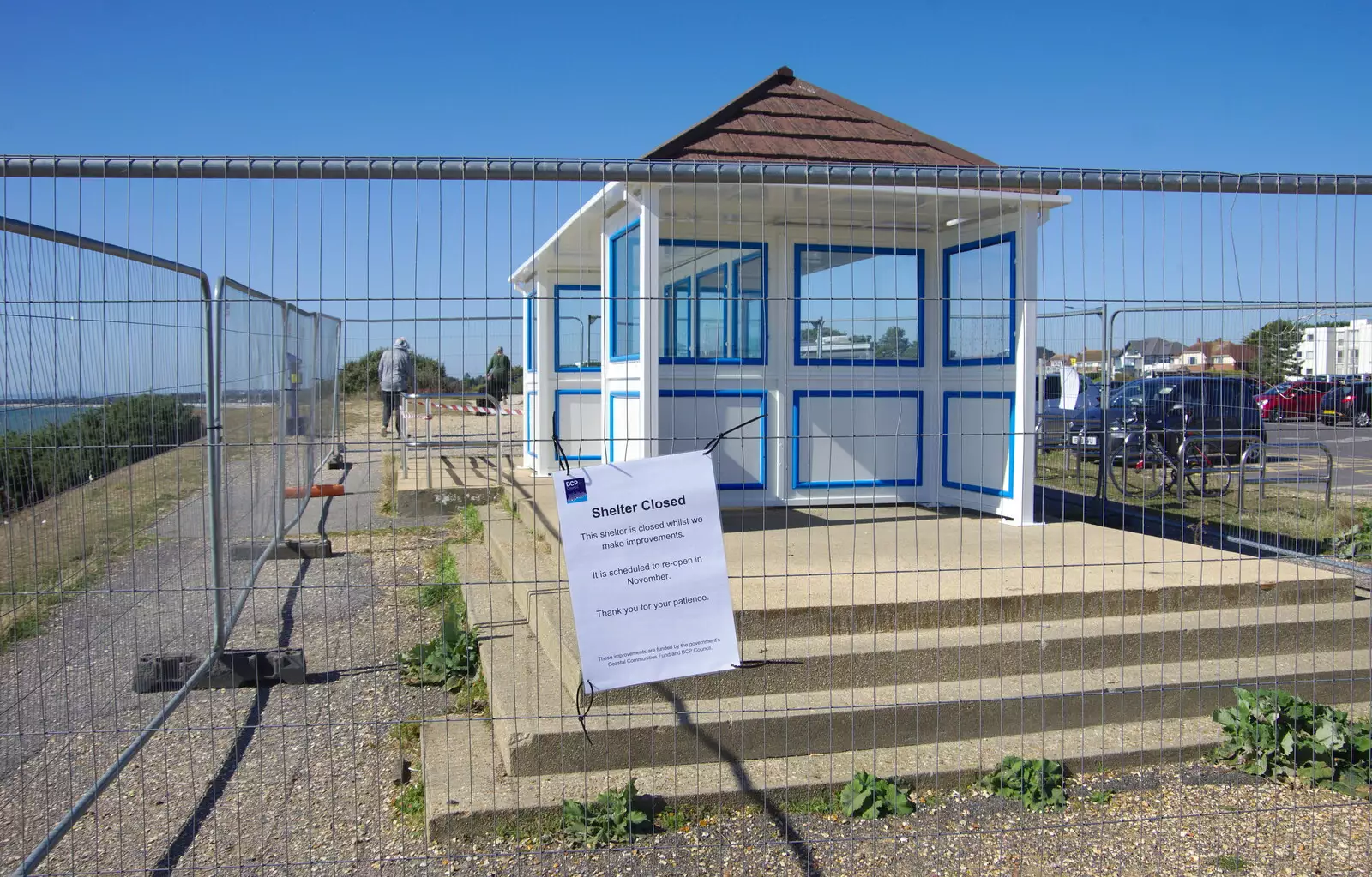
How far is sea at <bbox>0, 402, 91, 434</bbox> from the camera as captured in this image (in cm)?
364

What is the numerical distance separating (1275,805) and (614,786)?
264 centimetres

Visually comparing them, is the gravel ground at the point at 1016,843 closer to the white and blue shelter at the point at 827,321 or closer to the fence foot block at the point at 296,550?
the white and blue shelter at the point at 827,321

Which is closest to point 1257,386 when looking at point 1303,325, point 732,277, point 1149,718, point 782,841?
point 1303,325

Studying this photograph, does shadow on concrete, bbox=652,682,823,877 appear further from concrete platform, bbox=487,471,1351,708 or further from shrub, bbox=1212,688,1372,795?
shrub, bbox=1212,688,1372,795

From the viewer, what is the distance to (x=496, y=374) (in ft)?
12.2

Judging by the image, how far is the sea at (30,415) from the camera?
3639 mm

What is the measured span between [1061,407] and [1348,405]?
2580mm

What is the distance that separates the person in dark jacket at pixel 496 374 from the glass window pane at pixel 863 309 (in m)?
3.63

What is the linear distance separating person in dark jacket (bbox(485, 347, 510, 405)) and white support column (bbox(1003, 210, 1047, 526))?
13.0ft

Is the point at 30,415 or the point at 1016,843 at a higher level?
the point at 30,415

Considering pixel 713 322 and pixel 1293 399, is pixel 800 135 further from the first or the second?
pixel 1293 399

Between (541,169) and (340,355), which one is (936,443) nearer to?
(340,355)

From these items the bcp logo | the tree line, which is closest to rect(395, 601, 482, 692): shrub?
the tree line

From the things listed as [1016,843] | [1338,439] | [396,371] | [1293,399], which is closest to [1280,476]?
[1338,439]
